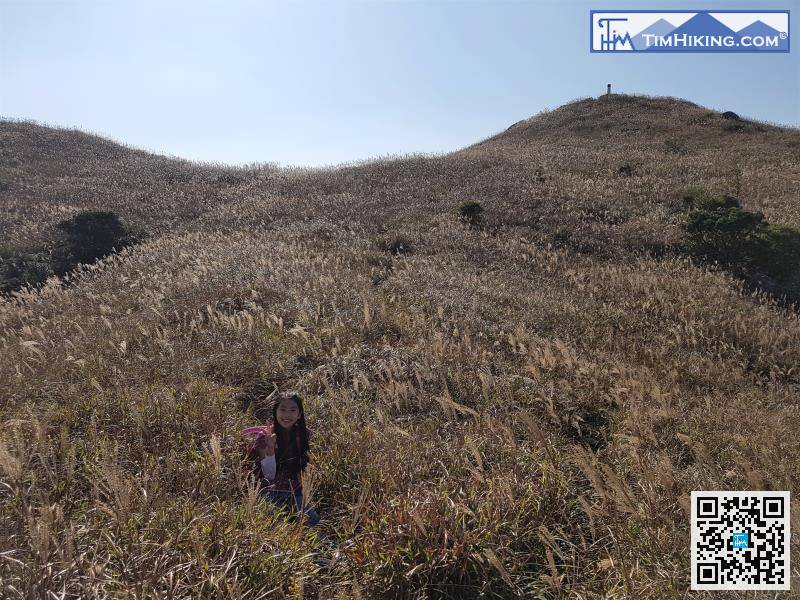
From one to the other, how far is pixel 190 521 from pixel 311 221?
15995 mm

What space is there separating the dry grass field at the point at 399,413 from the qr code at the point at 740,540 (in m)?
0.10

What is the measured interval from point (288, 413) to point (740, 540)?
10.8 feet

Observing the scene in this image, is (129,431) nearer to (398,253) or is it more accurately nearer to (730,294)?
(398,253)

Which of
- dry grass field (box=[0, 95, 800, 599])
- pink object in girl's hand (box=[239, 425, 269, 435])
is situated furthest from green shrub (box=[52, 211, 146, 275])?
pink object in girl's hand (box=[239, 425, 269, 435])

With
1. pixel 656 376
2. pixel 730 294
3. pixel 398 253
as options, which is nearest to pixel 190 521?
pixel 656 376

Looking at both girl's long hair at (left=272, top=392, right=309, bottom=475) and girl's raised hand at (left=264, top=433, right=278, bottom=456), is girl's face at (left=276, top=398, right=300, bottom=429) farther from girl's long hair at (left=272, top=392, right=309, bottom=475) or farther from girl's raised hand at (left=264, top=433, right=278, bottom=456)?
girl's raised hand at (left=264, top=433, right=278, bottom=456)

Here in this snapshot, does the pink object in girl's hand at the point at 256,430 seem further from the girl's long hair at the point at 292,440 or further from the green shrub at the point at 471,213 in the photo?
the green shrub at the point at 471,213

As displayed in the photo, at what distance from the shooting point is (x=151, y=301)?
7914mm

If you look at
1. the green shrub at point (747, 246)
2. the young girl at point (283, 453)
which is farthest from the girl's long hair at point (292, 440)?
the green shrub at point (747, 246)

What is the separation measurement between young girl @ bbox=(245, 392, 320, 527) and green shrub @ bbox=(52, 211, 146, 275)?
50.1 feet

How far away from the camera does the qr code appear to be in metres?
2.49

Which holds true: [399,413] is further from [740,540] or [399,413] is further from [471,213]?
[471,213]

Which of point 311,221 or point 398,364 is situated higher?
point 311,221

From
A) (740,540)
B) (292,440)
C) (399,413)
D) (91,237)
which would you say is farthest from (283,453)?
(91,237)
